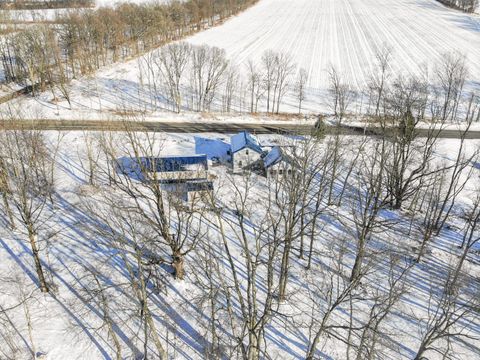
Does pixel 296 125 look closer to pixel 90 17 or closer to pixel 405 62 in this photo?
pixel 405 62

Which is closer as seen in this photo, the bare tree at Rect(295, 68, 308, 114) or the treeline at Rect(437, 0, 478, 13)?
the bare tree at Rect(295, 68, 308, 114)

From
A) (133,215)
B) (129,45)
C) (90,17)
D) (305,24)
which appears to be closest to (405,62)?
(305,24)

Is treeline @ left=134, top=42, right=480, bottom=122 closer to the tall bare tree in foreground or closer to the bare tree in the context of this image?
the bare tree

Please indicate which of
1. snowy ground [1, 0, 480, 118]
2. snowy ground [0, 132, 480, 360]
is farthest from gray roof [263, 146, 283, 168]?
snowy ground [1, 0, 480, 118]

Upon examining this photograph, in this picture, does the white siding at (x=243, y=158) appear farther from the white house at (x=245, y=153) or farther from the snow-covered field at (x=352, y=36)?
the snow-covered field at (x=352, y=36)

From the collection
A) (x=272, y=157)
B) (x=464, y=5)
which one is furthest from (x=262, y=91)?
(x=464, y=5)
